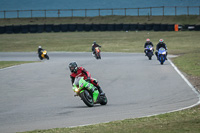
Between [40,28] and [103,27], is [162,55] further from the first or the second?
[40,28]

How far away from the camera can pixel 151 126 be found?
867 cm

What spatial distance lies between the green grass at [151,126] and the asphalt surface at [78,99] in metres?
0.63

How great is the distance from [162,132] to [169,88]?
7862mm

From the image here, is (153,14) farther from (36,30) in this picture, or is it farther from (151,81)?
(151,81)

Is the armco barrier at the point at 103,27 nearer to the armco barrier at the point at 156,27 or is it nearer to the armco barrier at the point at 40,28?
the armco barrier at the point at 156,27

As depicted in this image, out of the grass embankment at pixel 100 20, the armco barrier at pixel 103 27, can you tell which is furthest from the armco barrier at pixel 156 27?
the grass embankment at pixel 100 20

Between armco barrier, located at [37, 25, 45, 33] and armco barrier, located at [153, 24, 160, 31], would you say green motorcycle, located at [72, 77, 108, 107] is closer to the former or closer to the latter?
armco barrier, located at [153, 24, 160, 31]

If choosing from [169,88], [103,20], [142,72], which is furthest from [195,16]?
[169,88]

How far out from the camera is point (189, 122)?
29.3 ft

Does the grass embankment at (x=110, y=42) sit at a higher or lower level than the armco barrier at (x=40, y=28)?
lower

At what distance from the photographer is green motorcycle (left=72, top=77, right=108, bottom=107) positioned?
11730 millimetres

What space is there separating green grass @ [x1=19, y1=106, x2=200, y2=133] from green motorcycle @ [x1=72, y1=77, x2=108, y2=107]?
252cm

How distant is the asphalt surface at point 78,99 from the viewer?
10071 millimetres

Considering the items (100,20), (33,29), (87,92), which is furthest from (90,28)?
(87,92)
